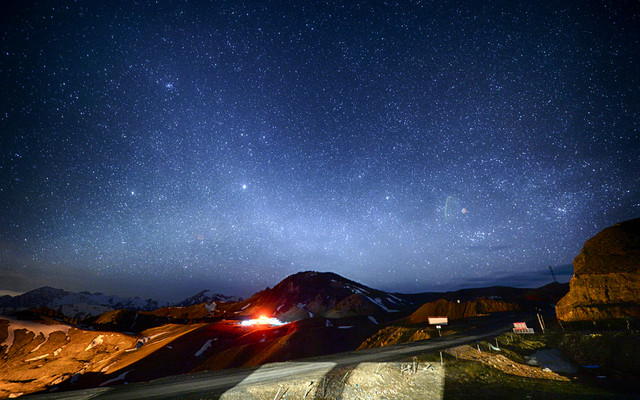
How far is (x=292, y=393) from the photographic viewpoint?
12258 mm

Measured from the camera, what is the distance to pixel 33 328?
76750mm

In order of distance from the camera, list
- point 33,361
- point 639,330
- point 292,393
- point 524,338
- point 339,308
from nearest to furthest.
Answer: point 292,393 < point 639,330 < point 524,338 < point 33,361 < point 339,308

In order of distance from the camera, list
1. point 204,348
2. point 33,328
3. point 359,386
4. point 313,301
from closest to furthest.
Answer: point 359,386
point 204,348
point 33,328
point 313,301

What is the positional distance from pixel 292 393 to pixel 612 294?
132 feet

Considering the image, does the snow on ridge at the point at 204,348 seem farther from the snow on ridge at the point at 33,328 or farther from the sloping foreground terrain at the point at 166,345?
the snow on ridge at the point at 33,328

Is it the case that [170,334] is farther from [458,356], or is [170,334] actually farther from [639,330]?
[639,330]

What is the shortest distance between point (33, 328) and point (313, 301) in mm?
103452

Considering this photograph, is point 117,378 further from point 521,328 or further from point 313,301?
point 313,301

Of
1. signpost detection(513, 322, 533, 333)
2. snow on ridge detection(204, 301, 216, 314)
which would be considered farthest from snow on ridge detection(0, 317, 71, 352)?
signpost detection(513, 322, 533, 333)

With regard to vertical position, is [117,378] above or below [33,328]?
below

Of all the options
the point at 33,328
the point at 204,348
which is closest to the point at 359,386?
the point at 204,348

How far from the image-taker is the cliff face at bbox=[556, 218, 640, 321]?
95.6ft

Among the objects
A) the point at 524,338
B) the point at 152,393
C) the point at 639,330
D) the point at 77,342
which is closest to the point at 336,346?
the point at 524,338

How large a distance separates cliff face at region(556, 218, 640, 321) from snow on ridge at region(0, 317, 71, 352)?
375ft
